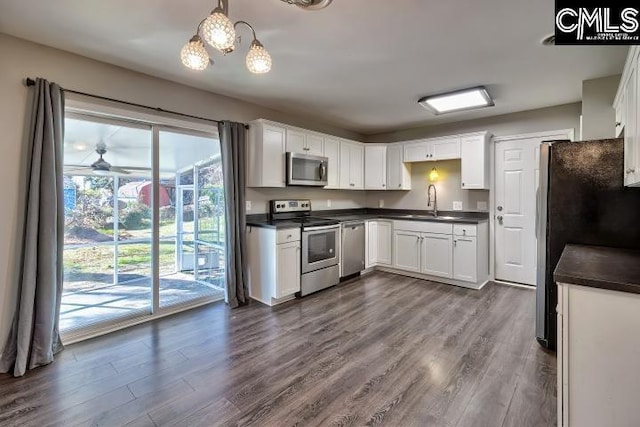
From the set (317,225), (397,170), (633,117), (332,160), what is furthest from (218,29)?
(397,170)

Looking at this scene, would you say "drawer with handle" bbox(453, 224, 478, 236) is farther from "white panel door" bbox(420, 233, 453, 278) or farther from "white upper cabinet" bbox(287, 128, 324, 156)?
"white upper cabinet" bbox(287, 128, 324, 156)

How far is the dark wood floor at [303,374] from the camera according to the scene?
1776 mm

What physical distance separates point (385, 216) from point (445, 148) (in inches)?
53.2

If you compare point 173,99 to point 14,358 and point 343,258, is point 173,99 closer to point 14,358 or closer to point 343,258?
point 14,358

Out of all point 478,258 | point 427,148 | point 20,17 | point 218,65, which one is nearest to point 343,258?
point 478,258

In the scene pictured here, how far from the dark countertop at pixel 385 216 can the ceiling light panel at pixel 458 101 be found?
145cm

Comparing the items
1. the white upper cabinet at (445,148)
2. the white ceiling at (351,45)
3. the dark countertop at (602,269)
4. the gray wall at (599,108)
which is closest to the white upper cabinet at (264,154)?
the white ceiling at (351,45)

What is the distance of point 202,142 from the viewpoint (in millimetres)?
3564

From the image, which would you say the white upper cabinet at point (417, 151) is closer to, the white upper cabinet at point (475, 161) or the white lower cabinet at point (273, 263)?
the white upper cabinet at point (475, 161)

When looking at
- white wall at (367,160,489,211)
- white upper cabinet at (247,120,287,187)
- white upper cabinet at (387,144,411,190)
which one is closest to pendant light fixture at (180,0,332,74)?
white upper cabinet at (247,120,287,187)

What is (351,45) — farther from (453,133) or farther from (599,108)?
(453,133)

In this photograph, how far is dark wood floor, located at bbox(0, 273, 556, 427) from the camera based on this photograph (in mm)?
1776

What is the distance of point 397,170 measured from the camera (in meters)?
5.14

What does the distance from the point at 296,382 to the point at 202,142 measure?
2.72m
